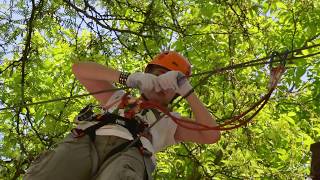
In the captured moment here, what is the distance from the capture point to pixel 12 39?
17.4 feet

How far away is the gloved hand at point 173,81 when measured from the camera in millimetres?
2656

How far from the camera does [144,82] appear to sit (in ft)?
8.86

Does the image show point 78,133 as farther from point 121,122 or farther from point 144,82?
point 144,82

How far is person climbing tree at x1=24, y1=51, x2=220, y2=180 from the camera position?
2.41m

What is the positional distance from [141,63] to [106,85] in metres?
2.69

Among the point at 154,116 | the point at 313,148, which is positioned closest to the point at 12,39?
the point at 154,116

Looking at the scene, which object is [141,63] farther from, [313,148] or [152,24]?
[313,148]

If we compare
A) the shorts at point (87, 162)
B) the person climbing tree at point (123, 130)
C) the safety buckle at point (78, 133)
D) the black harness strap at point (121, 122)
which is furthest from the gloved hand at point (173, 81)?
the safety buckle at point (78, 133)

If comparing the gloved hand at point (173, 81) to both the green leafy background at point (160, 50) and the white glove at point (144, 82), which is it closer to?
the white glove at point (144, 82)

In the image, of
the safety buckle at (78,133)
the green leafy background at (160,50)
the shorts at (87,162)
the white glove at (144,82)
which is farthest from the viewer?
the green leafy background at (160,50)

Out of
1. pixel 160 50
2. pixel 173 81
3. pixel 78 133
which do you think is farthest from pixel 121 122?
pixel 160 50

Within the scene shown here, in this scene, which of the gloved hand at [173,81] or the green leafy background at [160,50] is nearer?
the gloved hand at [173,81]

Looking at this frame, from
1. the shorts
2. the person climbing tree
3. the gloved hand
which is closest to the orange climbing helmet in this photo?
the person climbing tree

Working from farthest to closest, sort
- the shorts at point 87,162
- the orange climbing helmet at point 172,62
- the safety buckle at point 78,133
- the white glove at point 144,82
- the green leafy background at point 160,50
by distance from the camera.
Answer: the green leafy background at point 160,50, the orange climbing helmet at point 172,62, the white glove at point 144,82, the safety buckle at point 78,133, the shorts at point 87,162
